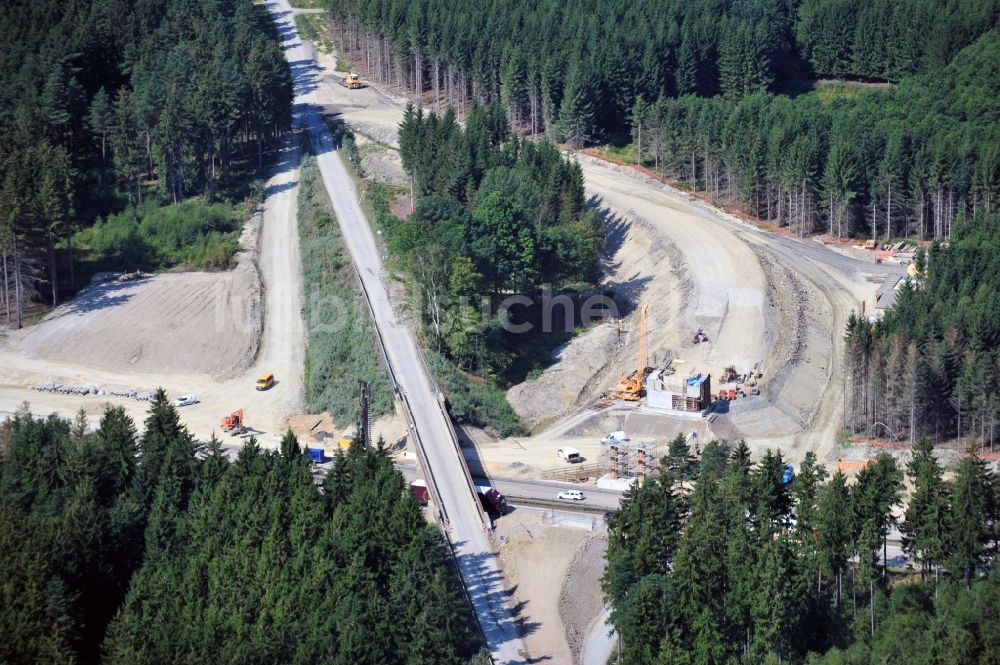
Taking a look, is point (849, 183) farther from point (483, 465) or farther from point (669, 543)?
point (669, 543)

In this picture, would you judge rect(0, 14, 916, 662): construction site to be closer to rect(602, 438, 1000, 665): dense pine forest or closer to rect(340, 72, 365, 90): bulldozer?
rect(602, 438, 1000, 665): dense pine forest

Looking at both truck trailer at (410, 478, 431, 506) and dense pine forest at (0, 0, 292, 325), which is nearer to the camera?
truck trailer at (410, 478, 431, 506)

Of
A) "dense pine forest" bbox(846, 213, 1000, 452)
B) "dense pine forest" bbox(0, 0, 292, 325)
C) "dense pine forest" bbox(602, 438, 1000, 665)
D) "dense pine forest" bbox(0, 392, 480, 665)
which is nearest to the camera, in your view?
"dense pine forest" bbox(602, 438, 1000, 665)

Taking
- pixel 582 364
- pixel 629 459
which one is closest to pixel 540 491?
pixel 629 459

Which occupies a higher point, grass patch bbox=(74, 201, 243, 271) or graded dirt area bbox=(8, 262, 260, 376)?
grass patch bbox=(74, 201, 243, 271)

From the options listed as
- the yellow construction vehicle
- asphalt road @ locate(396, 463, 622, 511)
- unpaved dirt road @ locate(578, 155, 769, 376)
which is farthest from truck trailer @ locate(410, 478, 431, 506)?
unpaved dirt road @ locate(578, 155, 769, 376)

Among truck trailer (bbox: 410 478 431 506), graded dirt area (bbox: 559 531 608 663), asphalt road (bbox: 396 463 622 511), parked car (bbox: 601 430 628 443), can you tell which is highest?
truck trailer (bbox: 410 478 431 506)

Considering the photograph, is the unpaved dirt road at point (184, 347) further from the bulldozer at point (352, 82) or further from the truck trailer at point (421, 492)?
the bulldozer at point (352, 82)

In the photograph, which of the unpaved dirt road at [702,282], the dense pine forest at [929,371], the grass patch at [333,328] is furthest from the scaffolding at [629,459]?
the grass patch at [333,328]
